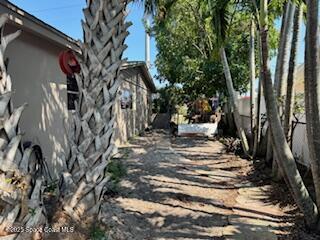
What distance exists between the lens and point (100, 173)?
4699mm

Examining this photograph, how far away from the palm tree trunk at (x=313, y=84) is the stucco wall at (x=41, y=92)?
479cm

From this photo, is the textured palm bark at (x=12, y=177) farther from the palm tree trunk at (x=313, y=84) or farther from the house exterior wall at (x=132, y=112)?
the house exterior wall at (x=132, y=112)

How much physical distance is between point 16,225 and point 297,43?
671 cm

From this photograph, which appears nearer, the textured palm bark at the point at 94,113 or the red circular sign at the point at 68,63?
→ the textured palm bark at the point at 94,113

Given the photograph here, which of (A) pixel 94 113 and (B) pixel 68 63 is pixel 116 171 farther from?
(A) pixel 94 113

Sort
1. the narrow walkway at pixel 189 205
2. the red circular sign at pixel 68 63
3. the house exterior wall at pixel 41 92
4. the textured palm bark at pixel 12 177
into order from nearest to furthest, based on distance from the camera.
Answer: the textured palm bark at pixel 12 177
the narrow walkway at pixel 189 205
the house exterior wall at pixel 41 92
the red circular sign at pixel 68 63

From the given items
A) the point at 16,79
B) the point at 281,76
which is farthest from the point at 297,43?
the point at 16,79

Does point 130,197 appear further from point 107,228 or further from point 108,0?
point 108,0

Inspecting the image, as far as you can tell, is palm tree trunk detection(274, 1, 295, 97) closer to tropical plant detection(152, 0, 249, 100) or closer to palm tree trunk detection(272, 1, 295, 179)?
palm tree trunk detection(272, 1, 295, 179)

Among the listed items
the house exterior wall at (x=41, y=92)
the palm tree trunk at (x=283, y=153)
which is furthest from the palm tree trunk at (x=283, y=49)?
the house exterior wall at (x=41, y=92)

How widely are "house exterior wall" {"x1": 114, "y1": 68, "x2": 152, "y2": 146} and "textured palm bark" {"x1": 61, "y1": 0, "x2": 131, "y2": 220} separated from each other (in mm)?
8996

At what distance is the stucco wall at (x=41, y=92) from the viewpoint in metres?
6.34

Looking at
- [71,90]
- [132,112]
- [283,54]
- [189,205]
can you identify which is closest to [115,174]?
[71,90]

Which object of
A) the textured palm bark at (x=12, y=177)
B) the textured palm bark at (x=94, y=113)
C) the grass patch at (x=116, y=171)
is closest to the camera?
the textured palm bark at (x=12, y=177)
